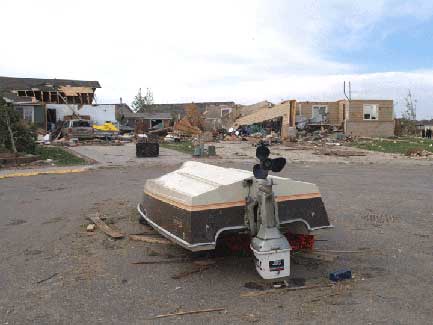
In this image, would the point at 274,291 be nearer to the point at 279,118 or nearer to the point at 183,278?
the point at 183,278

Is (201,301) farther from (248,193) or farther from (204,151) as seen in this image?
(204,151)

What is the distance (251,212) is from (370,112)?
152 ft

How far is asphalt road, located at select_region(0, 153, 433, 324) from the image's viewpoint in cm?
444

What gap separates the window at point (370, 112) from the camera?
1922 inches

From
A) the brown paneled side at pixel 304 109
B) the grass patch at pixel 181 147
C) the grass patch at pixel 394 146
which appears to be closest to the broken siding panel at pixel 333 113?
the brown paneled side at pixel 304 109

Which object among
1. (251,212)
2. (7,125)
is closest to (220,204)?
(251,212)

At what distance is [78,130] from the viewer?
3778 cm

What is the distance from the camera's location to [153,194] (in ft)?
21.7

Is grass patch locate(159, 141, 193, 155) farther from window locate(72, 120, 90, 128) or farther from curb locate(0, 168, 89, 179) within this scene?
curb locate(0, 168, 89, 179)

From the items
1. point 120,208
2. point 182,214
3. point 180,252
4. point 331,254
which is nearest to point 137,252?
point 180,252

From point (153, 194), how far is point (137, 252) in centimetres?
78

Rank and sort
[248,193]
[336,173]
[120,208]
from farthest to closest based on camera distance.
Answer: [336,173]
[120,208]
[248,193]

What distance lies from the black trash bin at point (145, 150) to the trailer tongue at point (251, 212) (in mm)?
17638

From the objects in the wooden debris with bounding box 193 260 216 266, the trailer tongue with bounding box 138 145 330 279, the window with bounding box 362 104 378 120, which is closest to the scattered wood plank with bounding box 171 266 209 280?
the wooden debris with bounding box 193 260 216 266
